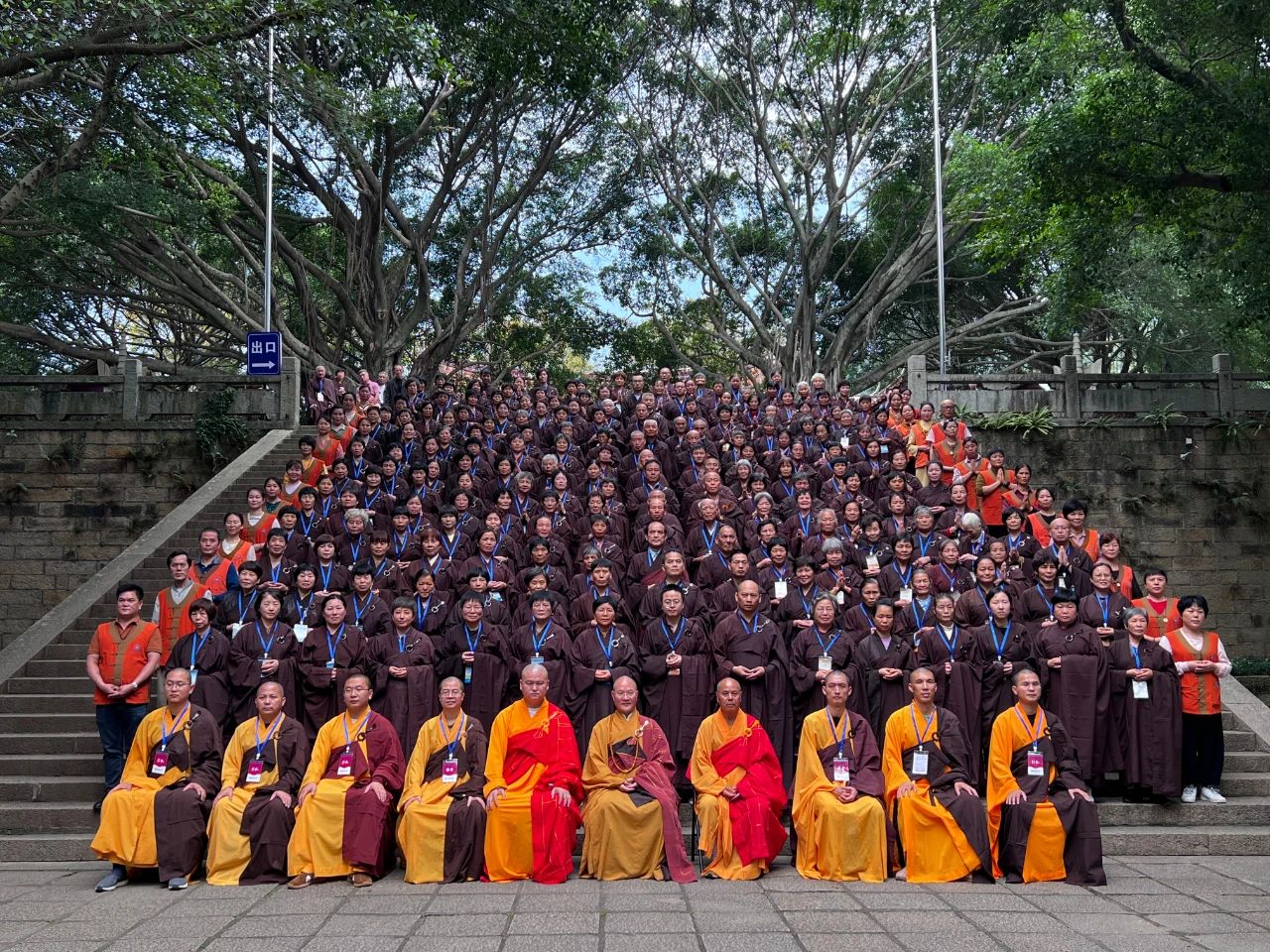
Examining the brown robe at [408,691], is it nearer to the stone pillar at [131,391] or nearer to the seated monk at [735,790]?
the seated monk at [735,790]

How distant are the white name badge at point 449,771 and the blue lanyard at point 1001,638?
425cm

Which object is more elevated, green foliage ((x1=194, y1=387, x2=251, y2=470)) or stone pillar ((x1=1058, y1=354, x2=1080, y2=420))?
stone pillar ((x1=1058, y1=354, x2=1080, y2=420))

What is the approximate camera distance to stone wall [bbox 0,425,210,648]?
13758 mm

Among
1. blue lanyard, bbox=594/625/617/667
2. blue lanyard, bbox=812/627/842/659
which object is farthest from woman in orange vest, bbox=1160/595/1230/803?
blue lanyard, bbox=594/625/617/667

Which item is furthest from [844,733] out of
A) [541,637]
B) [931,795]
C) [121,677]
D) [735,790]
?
[121,677]

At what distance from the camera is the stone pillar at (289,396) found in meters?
15.0

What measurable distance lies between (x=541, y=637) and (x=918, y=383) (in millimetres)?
9242

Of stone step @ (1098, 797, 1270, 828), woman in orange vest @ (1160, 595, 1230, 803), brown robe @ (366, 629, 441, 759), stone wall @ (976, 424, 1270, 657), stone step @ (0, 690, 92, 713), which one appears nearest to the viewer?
stone step @ (1098, 797, 1270, 828)

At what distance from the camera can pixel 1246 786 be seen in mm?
7746

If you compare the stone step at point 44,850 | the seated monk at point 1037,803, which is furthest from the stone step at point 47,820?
the seated monk at point 1037,803

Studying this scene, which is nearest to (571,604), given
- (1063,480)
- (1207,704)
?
(1207,704)

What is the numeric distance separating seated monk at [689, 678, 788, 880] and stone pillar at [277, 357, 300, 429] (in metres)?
10.0

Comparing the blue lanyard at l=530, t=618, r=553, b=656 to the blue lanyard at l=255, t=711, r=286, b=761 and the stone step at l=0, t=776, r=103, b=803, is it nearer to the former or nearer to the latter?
the blue lanyard at l=255, t=711, r=286, b=761

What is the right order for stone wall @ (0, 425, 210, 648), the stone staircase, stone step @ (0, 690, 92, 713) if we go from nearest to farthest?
the stone staircase → stone step @ (0, 690, 92, 713) → stone wall @ (0, 425, 210, 648)
